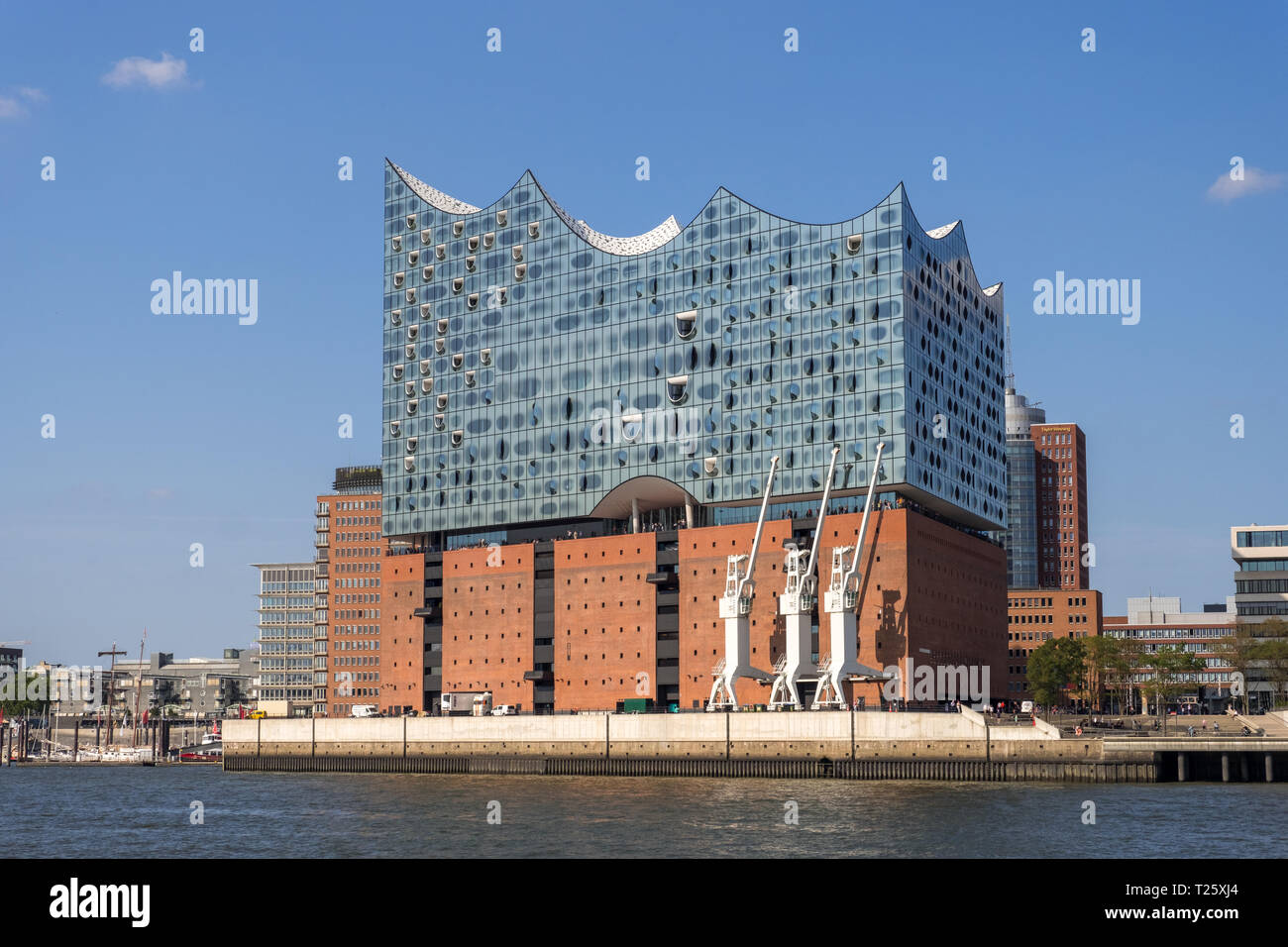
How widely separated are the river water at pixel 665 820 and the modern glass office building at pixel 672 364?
117ft

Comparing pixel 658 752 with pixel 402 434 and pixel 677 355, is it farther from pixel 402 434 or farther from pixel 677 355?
pixel 402 434

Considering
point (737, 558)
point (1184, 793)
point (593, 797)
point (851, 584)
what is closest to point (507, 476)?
point (737, 558)

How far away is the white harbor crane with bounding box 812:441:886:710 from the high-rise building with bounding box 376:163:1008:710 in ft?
13.2

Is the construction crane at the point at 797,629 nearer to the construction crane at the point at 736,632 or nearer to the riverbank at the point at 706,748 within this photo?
the construction crane at the point at 736,632

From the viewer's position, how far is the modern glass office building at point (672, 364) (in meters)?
124

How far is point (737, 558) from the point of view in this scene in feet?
393

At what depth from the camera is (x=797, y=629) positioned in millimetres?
114875

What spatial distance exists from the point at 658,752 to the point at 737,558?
17.5 m

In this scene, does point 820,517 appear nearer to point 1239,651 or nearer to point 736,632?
point 736,632

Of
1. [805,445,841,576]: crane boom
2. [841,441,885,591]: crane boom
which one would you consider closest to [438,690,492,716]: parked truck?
[805,445,841,576]: crane boom

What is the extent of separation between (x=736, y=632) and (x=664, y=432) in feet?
76.8
